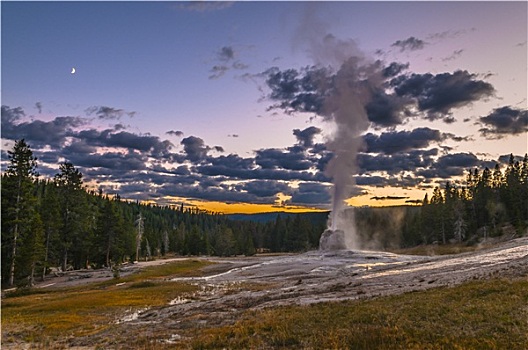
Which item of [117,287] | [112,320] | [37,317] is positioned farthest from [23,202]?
[112,320]

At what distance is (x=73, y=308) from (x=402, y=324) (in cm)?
3106

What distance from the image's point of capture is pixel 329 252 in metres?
88.1

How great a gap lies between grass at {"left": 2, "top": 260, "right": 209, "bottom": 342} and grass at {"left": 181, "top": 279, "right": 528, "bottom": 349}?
12287 millimetres

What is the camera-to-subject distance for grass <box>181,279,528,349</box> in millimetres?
15875

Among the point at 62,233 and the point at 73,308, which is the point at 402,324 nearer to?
the point at 73,308

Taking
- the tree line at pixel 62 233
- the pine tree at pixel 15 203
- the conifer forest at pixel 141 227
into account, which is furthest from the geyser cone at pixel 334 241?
the pine tree at pixel 15 203

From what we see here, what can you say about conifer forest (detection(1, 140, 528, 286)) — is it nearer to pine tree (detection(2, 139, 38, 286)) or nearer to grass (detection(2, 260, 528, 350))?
pine tree (detection(2, 139, 38, 286))

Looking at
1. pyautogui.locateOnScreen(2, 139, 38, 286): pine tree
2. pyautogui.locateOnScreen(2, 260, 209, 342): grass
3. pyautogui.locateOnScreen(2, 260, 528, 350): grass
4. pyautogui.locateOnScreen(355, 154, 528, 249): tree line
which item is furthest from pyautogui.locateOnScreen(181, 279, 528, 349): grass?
pyautogui.locateOnScreen(355, 154, 528, 249): tree line

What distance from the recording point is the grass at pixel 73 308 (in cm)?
2748

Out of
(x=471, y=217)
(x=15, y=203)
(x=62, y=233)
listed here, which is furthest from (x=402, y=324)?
(x=471, y=217)

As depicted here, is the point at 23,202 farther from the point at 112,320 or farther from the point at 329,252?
the point at 329,252

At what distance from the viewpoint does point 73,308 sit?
37406mm

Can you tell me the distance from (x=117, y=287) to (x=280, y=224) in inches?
4544

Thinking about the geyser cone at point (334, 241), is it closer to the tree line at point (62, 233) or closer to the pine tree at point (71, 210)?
the tree line at point (62, 233)
